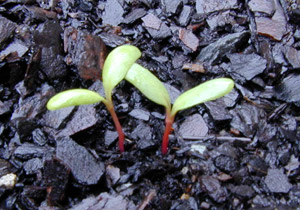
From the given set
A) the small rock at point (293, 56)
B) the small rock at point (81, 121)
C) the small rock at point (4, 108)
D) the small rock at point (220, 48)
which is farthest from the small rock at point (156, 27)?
the small rock at point (4, 108)

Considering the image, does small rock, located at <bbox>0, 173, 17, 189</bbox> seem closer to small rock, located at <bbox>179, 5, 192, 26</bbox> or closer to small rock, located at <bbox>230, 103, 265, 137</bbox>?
small rock, located at <bbox>230, 103, 265, 137</bbox>

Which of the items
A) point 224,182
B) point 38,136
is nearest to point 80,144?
point 38,136

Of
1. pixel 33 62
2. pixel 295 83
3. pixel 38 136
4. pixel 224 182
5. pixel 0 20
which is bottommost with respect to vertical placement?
pixel 224 182

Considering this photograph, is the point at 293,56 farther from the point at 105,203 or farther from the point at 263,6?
the point at 105,203

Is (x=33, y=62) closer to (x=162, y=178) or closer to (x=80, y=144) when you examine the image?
(x=80, y=144)

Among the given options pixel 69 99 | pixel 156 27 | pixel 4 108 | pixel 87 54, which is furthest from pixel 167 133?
pixel 4 108

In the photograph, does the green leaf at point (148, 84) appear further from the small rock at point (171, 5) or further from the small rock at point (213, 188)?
the small rock at point (171, 5)
